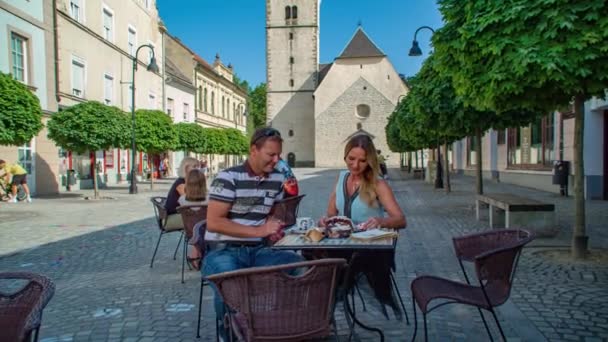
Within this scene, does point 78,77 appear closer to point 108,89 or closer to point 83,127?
point 108,89

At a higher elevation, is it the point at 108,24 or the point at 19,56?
the point at 108,24

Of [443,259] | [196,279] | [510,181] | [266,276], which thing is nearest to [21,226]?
[196,279]

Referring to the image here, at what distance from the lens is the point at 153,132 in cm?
2317

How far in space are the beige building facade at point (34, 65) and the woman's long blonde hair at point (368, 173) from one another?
1774 cm

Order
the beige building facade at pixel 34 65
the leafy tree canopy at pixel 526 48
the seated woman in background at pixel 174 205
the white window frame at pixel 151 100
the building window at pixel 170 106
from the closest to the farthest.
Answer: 1. the leafy tree canopy at pixel 526 48
2. the seated woman in background at pixel 174 205
3. the beige building facade at pixel 34 65
4. the white window frame at pixel 151 100
5. the building window at pixel 170 106

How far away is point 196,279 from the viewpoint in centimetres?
620

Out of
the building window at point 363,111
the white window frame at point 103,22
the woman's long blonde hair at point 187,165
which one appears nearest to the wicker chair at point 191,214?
the woman's long blonde hair at point 187,165

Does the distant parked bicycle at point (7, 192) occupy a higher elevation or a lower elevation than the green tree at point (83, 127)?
lower

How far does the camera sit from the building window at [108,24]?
26.2 m

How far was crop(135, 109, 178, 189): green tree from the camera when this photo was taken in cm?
2256

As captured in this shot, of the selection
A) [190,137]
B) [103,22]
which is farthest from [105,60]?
[190,137]

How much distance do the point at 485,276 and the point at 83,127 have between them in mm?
16896

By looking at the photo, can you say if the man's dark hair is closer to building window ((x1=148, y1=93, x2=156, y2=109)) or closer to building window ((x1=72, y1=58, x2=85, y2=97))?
building window ((x1=72, y1=58, x2=85, y2=97))

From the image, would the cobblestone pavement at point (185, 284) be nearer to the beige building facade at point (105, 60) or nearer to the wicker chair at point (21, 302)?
the wicker chair at point (21, 302)
